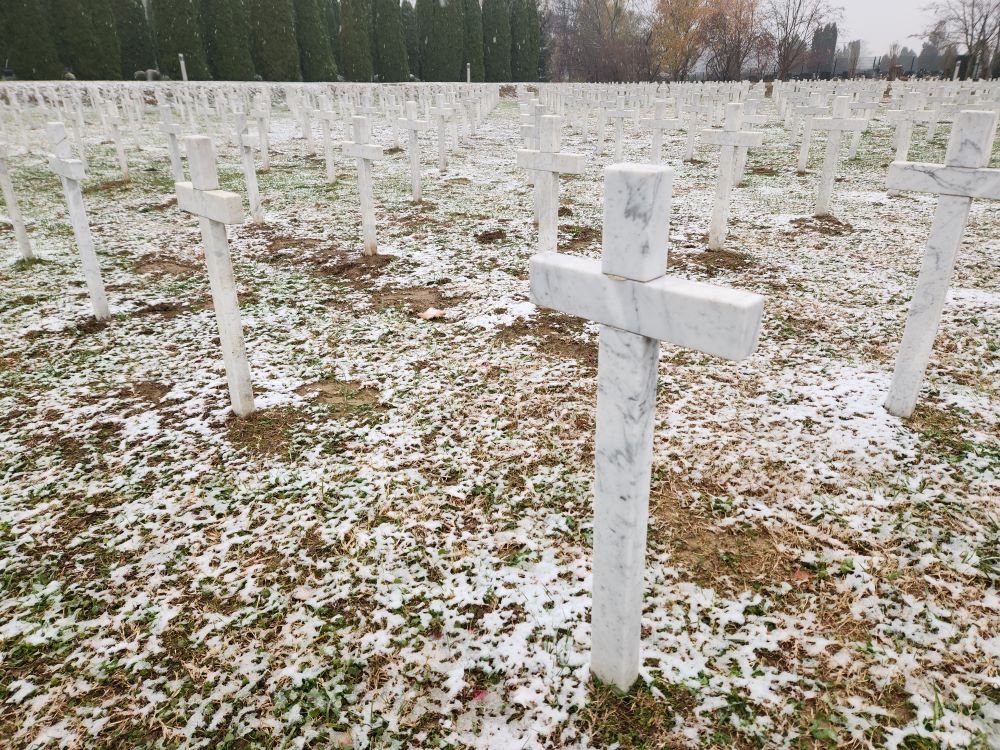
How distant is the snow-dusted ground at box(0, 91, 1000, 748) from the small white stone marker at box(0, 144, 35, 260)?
4.50 ft

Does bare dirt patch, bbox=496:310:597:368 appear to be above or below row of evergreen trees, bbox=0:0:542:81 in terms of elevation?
below

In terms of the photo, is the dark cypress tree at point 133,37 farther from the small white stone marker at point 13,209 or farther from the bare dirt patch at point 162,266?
the bare dirt patch at point 162,266

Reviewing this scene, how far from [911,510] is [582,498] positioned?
173 cm

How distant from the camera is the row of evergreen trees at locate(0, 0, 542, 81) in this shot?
97.2 ft

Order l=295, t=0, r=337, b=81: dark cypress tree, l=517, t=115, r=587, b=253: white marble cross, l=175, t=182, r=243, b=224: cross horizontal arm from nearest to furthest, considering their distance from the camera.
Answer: l=175, t=182, r=243, b=224: cross horizontal arm, l=517, t=115, r=587, b=253: white marble cross, l=295, t=0, r=337, b=81: dark cypress tree

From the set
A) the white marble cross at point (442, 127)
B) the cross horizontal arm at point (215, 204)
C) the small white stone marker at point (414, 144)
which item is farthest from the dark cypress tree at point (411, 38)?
the cross horizontal arm at point (215, 204)

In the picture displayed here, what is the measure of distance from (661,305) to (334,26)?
51837mm

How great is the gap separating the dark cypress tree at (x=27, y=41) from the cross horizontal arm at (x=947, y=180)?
39422 millimetres

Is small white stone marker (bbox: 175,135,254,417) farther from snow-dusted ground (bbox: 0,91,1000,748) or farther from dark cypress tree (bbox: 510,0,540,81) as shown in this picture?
dark cypress tree (bbox: 510,0,540,81)

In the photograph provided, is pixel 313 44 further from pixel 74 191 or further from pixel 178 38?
pixel 74 191

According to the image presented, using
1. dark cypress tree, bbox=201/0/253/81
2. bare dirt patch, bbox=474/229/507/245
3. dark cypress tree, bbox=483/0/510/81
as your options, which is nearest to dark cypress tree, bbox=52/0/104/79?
dark cypress tree, bbox=201/0/253/81

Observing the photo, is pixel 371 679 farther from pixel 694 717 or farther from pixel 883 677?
pixel 883 677

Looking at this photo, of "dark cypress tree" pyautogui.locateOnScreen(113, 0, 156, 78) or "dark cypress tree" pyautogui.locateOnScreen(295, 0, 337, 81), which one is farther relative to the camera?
"dark cypress tree" pyautogui.locateOnScreen(295, 0, 337, 81)

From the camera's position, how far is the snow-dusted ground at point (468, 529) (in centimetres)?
216
